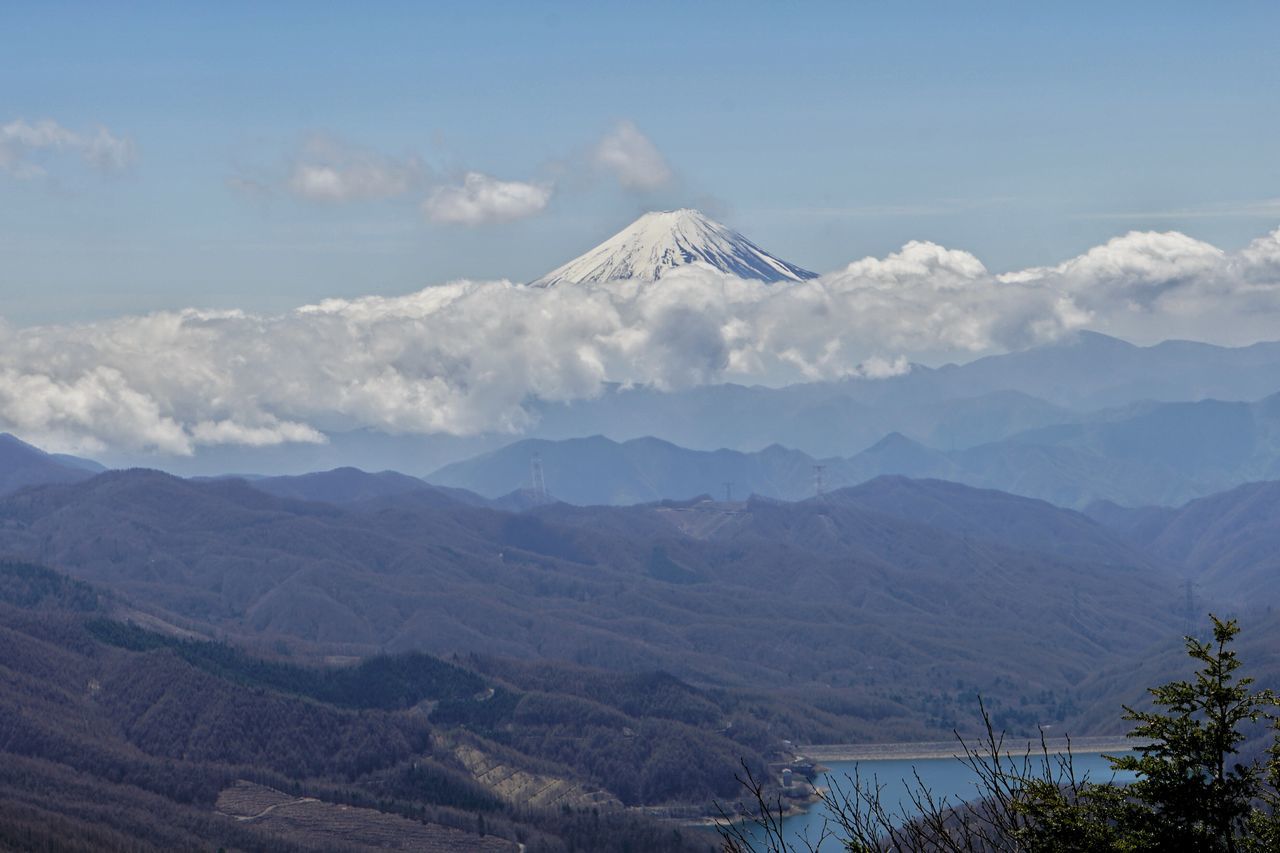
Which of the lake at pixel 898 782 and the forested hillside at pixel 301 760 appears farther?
the lake at pixel 898 782

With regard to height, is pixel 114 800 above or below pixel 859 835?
below

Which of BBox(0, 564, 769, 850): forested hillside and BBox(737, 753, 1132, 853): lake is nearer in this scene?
BBox(0, 564, 769, 850): forested hillside

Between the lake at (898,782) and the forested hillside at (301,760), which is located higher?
the forested hillside at (301,760)

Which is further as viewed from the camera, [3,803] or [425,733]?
[425,733]

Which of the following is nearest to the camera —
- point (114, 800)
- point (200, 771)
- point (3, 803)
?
point (3, 803)

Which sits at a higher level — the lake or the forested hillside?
the forested hillside

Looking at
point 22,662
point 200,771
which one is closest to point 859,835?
point 200,771

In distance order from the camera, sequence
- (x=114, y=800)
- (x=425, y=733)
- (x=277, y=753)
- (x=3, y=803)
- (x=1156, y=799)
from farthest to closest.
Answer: (x=425, y=733)
(x=277, y=753)
(x=114, y=800)
(x=3, y=803)
(x=1156, y=799)

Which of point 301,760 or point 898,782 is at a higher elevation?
point 301,760

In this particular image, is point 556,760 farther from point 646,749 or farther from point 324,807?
point 324,807

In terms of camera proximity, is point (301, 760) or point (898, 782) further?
point (898, 782)
